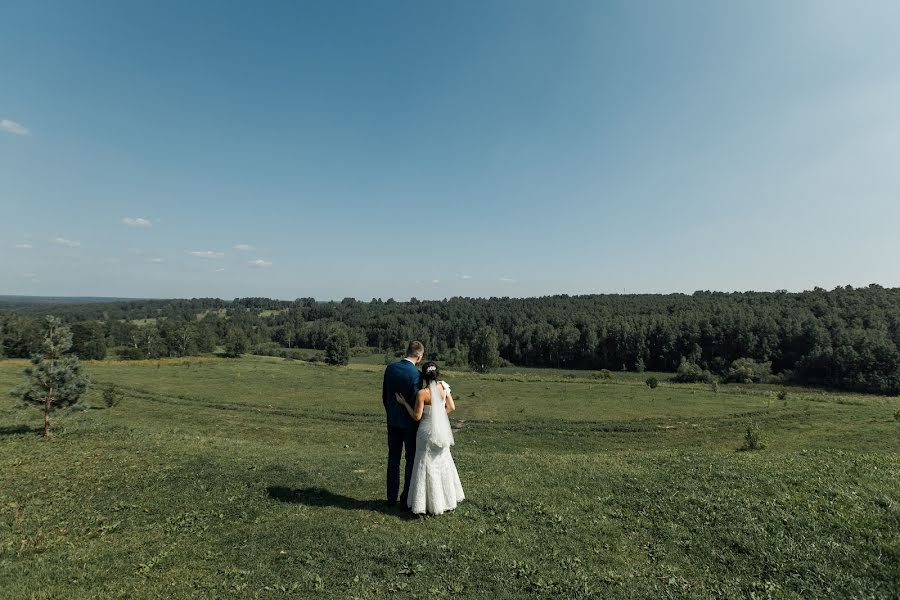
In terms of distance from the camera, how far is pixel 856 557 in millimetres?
6613

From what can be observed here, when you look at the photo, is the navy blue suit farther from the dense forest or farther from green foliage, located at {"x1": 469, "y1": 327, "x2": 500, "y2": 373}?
green foliage, located at {"x1": 469, "y1": 327, "x2": 500, "y2": 373}

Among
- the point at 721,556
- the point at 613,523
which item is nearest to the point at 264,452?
the point at 613,523

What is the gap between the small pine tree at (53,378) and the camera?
18.0 meters

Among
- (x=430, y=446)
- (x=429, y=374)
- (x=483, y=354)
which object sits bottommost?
(x=483, y=354)

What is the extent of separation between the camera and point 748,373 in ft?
303

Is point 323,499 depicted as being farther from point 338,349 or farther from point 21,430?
point 338,349

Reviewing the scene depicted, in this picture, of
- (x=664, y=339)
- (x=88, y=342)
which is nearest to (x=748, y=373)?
(x=664, y=339)

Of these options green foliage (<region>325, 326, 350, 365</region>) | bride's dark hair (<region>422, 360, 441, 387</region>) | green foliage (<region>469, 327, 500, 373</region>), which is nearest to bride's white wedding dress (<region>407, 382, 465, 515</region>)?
bride's dark hair (<region>422, 360, 441, 387</region>)

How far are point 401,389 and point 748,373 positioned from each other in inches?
4236

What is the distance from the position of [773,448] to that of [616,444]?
8884 millimetres

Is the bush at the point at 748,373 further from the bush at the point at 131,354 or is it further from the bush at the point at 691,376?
the bush at the point at 131,354

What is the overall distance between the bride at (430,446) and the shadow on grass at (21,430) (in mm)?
19079

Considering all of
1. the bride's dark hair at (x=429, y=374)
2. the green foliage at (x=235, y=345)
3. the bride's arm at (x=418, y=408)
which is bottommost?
the green foliage at (x=235, y=345)

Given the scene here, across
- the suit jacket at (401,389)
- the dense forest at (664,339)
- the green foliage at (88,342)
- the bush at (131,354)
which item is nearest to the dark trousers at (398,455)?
the suit jacket at (401,389)
